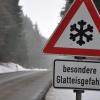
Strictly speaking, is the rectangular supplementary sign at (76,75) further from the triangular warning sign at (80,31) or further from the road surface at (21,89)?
the road surface at (21,89)

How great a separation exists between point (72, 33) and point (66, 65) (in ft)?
1.40

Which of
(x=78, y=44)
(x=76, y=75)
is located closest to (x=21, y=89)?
(x=76, y=75)

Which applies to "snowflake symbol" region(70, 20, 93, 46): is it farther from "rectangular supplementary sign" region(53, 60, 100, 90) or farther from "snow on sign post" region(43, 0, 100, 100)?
"rectangular supplementary sign" region(53, 60, 100, 90)

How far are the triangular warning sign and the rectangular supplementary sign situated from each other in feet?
0.50

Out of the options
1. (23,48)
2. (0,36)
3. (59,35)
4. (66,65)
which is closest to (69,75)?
(66,65)

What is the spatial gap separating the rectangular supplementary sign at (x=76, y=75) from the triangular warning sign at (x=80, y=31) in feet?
0.50

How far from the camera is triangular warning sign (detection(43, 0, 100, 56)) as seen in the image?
6133 millimetres

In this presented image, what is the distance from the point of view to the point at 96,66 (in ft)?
20.7

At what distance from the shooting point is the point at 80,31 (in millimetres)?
6109

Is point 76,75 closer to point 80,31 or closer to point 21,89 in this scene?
point 80,31

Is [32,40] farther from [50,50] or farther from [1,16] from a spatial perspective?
[50,50]

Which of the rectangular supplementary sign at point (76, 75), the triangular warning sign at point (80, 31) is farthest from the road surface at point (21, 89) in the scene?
the triangular warning sign at point (80, 31)

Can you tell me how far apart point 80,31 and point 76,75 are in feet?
1.93

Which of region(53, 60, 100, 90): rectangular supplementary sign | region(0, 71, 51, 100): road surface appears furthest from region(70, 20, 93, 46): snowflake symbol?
region(0, 71, 51, 100): road surface
